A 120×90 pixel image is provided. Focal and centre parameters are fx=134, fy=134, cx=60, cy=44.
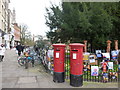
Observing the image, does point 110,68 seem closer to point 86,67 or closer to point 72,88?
point 86,67

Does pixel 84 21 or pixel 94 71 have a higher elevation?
pixel 84 21

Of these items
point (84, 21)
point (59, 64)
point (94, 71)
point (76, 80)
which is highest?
point (84, 21)

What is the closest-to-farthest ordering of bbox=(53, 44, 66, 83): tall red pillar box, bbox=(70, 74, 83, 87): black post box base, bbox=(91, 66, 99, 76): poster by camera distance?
bbox=(70, 74, 83, 87): black post box base
bbox=(53, 44, 66, 83): tall red pillar box
bbox=(91, 66, 99, 76): poster

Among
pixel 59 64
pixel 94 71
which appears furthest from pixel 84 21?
pixel 59 64

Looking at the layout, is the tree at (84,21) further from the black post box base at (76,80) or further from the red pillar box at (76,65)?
the black post box base at (76,80)

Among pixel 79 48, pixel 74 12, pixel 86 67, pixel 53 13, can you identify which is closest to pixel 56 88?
pixel 79 48

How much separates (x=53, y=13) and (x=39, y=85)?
23.2 ft

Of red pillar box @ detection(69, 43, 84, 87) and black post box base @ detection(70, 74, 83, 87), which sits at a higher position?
red pillar box @ detection(69, 43, 84, 87)

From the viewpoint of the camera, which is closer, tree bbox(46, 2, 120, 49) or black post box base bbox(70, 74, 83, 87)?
black post box base bbox(70, 74, 83, 87)

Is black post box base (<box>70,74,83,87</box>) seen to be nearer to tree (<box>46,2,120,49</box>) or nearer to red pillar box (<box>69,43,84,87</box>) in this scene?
red pillar box (<box>69,43,84,87</box>)

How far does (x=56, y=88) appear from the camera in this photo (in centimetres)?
511

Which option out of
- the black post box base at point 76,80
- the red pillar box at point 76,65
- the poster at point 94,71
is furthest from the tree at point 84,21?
the black post box base at point 76,80

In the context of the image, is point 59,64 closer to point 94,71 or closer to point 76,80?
point 76,80

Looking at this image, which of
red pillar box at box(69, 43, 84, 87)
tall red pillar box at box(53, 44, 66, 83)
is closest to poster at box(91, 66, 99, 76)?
red pillar box at box(69, 43, 84, 87)
